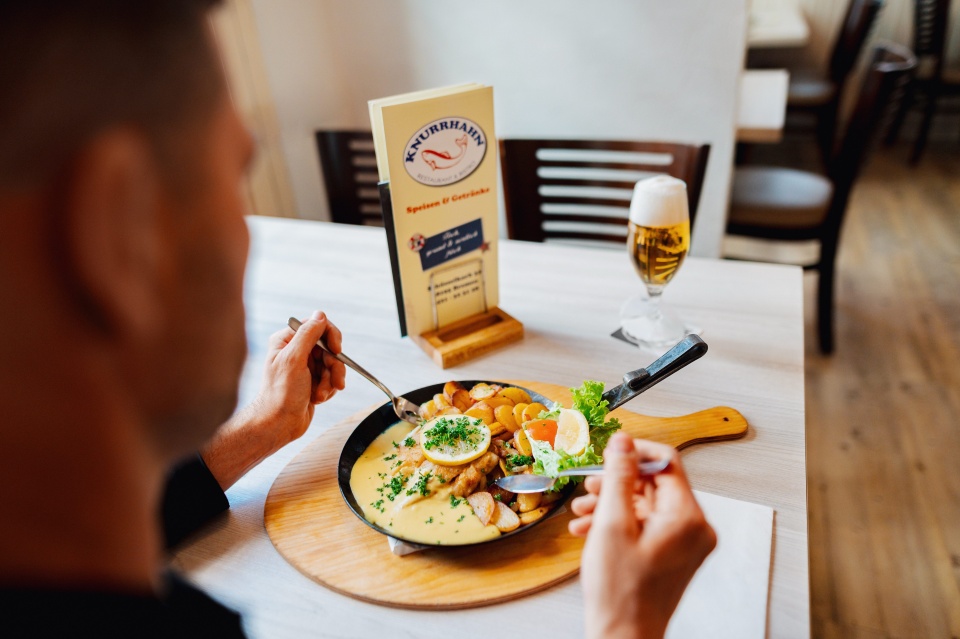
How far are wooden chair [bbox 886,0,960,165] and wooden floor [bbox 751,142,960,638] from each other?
1.00 meters

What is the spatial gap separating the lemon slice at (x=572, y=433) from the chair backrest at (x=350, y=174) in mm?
1417

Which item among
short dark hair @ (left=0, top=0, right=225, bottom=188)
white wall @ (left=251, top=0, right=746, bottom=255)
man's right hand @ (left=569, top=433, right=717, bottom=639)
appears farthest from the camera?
white wall @ (left=251, top=0, right=746, bottom=255)

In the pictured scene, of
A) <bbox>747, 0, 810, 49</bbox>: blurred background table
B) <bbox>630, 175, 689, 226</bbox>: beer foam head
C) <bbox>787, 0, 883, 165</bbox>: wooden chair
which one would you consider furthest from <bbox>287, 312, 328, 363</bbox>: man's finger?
<bbox>787, 0, 883, 165</bbox>: wooden chair

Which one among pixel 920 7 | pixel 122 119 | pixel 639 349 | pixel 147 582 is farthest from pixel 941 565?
pixel 920 7

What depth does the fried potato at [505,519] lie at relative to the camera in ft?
2.52

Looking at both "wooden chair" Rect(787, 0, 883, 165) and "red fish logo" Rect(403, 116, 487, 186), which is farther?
"wooden chair" Rect(787, 0, 883, 165)

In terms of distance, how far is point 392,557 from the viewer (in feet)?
2.51

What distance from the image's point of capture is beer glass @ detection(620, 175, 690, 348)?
1.10 m

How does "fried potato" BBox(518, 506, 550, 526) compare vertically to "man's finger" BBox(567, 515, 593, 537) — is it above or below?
below

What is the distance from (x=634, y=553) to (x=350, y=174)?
6.00ft

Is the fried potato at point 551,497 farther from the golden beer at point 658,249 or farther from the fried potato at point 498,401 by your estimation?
the golden beer at point 658,249

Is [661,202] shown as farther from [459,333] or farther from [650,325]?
[459,333]

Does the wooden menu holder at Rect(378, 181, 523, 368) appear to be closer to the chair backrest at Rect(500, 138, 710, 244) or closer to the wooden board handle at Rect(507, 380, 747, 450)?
the wooden board handle at Rect(507, 380, 747, 450)

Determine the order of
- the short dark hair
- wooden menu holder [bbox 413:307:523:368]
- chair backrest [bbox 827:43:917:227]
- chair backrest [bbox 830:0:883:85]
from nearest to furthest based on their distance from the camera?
the short dark hair, wooden menu holder [bbox 413:307:523:368], chair backrest [bbox 827:43:917:227], chair backrest [bbox 830:0:883:85]
